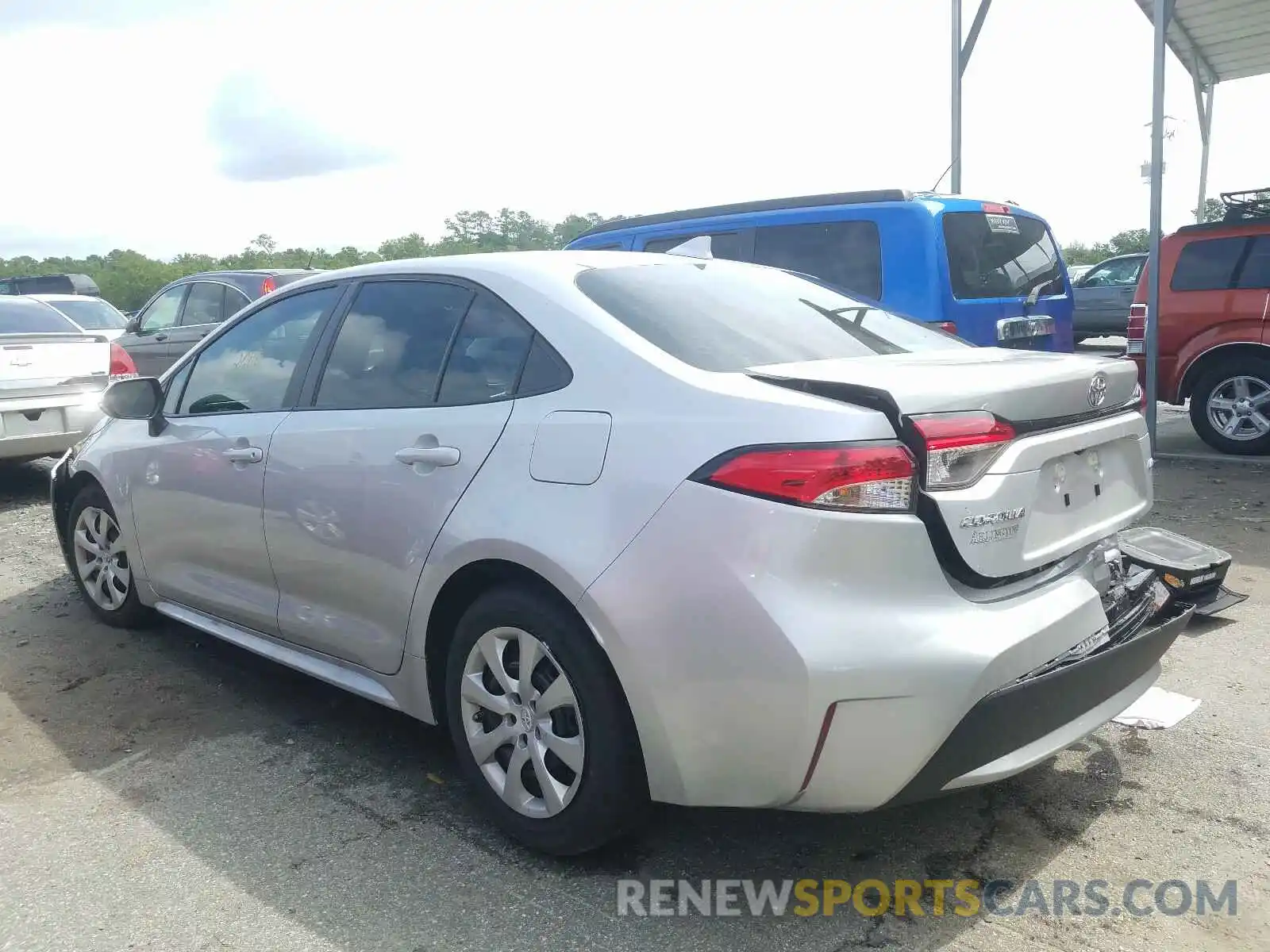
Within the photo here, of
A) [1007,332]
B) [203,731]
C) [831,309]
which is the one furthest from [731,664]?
[1007,332]

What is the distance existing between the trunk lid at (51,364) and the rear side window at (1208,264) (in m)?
8.36

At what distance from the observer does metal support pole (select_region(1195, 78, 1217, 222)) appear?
14.0m

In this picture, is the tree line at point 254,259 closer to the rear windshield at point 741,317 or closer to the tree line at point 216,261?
the tree line at point 216,261

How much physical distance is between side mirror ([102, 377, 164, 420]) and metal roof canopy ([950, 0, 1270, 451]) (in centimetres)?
567

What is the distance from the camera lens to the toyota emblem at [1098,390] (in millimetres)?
2787

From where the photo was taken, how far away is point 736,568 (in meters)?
2.33

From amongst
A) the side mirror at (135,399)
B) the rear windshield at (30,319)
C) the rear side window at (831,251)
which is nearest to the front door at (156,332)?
the rear windshield at (30,319)

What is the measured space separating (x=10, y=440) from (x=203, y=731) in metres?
4.87

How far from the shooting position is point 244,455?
3719mm

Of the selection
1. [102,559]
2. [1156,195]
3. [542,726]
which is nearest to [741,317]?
Result: [542,726]

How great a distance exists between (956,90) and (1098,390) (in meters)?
9.26

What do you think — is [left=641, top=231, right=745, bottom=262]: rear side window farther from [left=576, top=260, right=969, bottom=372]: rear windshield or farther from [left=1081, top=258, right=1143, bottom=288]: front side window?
[left=1081, top=258, right=1143, bottom=288]: front side window

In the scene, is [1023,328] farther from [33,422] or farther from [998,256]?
[33,422]

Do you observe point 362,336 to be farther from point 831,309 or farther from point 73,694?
point 73,694
